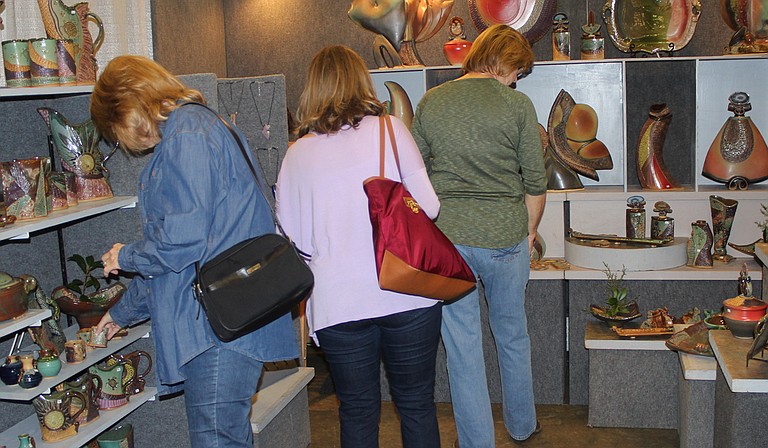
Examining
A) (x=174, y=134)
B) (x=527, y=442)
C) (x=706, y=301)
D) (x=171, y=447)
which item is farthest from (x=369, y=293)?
(x=706, y=301)

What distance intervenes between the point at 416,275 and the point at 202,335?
49cm

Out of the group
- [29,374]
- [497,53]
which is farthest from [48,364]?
[497,53]

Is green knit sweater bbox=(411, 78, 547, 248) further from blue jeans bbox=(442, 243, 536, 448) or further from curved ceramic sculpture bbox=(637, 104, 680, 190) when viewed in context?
curved ceramic sculpture bbox=(637, 104, 680, 190)

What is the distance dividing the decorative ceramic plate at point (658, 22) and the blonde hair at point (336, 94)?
182 centimetres

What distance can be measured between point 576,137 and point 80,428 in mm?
2212

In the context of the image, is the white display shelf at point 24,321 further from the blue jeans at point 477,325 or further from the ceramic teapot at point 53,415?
the blue jeans at point 477,325

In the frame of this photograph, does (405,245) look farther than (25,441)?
No

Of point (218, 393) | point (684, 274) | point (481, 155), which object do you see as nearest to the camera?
point (218, 393)

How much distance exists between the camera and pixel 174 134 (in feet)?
5.56

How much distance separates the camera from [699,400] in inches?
102

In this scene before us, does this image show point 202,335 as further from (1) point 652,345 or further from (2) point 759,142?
(2) point 759,142

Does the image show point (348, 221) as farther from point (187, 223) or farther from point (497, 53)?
point (497, 53)

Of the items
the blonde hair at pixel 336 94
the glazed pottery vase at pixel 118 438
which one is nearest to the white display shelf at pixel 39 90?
the blonde hair at pixel 336 94

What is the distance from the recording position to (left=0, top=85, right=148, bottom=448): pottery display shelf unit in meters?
1.92
